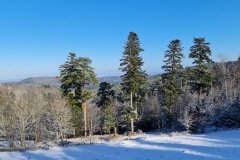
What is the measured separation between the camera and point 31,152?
23.0m

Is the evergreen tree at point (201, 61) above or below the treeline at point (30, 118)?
above

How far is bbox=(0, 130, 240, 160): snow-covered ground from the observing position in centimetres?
1931

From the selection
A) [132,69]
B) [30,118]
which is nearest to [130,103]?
[132,69]

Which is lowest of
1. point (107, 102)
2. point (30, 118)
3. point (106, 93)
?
point (30, 118)

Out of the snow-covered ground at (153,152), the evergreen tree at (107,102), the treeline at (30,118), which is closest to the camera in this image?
the snow-covered ground at (153,152)

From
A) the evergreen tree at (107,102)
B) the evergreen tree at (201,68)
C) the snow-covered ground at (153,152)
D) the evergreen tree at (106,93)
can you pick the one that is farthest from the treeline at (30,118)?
the evergreen tree at (201,68)

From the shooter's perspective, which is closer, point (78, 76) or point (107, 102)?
point (78, 76)

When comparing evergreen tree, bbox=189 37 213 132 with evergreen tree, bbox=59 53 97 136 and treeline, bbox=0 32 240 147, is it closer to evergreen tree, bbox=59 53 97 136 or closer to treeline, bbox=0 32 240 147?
treeline, bbox=0 32 240 147

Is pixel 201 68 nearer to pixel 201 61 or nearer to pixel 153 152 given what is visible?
pixel 201 61

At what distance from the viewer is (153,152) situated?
21.3 metres

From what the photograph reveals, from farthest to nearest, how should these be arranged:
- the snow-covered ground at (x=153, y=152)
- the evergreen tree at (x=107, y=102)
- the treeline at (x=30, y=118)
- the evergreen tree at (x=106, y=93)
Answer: the evergreen tree at (x=106, y=93), the evergreen tree at (x=107, y=102), the treeline at (x=30, y=118), the snow-covered ground at (x=153, y=152)

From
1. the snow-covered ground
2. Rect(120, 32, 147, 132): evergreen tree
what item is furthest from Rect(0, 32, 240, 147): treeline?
the snow-covered ground

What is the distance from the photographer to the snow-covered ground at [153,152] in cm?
1931

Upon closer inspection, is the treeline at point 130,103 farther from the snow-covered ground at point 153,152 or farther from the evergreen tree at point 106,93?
the snow-covered ground at point 153,152
